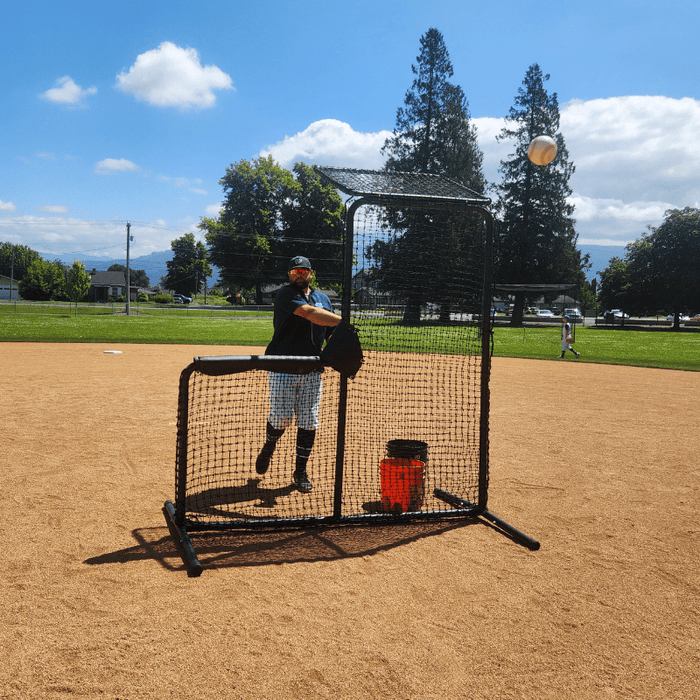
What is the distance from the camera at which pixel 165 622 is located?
3053mm

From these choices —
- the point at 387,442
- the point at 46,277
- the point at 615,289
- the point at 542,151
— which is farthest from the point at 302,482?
the point at 46,277

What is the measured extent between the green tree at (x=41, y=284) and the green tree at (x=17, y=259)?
34.8m

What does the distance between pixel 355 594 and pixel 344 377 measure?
64.9 inches

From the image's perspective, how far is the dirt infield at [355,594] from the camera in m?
2.65

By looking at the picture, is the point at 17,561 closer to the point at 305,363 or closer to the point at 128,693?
the point at 128,693

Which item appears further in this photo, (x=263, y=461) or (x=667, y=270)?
(x=667, y=270)

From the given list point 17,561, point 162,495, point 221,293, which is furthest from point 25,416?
point 221,293

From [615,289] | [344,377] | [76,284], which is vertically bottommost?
[344,377]

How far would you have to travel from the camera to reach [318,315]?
4.53 m

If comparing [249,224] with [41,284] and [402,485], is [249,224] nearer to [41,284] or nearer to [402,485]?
[41,284]

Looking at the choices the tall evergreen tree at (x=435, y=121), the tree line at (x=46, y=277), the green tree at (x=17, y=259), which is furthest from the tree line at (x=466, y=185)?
the green tree at (x=17, y=259)

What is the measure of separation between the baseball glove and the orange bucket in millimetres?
1098

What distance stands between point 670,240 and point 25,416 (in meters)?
64.1

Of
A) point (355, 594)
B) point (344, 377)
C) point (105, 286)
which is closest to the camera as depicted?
point (355, 594)
